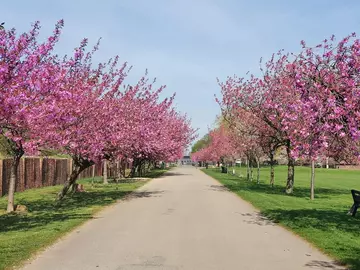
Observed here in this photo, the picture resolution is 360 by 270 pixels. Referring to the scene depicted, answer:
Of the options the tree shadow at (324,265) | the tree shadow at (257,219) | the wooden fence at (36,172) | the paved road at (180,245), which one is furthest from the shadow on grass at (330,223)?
the wooden fence at (36,172)

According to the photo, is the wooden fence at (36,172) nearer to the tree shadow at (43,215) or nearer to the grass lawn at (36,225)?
the tree shadow at (43,215)

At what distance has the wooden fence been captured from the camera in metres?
21.7

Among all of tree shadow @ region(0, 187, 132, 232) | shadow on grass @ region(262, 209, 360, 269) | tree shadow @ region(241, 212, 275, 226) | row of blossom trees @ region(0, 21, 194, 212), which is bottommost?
tree shadow @ region(0, 187, 132, 232)

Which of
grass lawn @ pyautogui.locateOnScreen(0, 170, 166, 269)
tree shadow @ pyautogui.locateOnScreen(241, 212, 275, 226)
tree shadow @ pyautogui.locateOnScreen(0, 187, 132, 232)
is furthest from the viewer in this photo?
tree shadow @ pyautogui.locateOnScreen(241, 212, 275, 226)

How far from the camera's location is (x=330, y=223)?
11625 mm

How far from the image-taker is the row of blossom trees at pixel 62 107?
9.40 m

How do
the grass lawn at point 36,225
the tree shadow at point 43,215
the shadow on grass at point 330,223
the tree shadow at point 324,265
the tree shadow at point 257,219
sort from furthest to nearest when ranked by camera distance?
the tree shadow at point 257,219, the tree shadow at point 43,215, the shadow on grass at point 330,223, the grass lawn at point 36,225, the tree shadow at point 324,265

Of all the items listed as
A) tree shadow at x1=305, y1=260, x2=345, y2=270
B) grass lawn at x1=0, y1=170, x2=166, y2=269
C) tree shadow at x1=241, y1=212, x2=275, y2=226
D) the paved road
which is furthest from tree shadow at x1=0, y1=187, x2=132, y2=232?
tree shadow at x1=305, y1=260, x2=345, y2=270

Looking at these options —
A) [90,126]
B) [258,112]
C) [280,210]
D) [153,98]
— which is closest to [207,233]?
[280,210]

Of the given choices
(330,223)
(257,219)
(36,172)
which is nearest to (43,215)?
(257,219)

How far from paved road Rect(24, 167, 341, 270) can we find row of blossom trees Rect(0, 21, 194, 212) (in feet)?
9.21

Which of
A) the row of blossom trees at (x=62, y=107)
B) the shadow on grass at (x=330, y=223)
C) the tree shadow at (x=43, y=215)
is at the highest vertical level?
the row of blossom trees at (x=62, y=107)

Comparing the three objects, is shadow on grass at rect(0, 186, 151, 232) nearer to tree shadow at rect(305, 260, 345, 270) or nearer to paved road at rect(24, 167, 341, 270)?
paved road at rect(24, 167, 341, 270)

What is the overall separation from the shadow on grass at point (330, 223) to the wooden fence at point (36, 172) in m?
14.1
